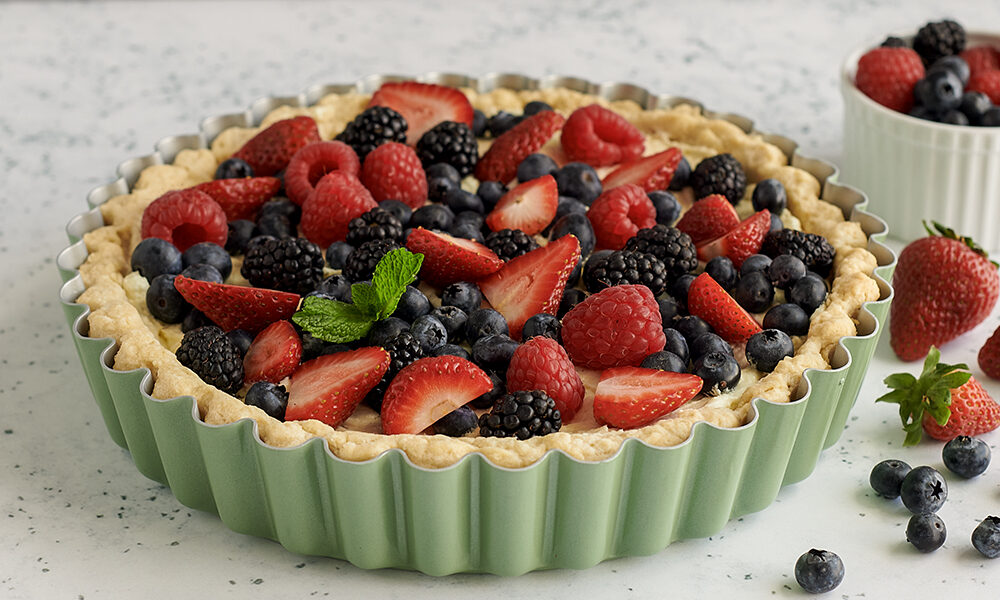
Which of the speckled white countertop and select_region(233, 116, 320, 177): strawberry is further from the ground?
select_region(233, 116, 320, 177): strawberry

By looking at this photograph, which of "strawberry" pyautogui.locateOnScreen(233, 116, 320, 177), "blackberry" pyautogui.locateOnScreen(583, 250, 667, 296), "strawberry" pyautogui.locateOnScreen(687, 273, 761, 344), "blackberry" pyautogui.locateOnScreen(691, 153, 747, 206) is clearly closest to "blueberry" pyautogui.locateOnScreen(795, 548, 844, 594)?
"strawberry" pyautogui.locateOnScreen(687, 273, 761, 344)

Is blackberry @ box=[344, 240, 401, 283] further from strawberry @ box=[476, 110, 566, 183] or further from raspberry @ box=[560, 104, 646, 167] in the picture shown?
raspberry @ box=[560, 104, 646, 167]

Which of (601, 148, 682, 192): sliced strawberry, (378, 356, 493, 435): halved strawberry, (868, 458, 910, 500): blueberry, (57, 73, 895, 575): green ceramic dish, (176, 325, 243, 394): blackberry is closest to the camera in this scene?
(57, 73, 895, 575): green ceramic dish

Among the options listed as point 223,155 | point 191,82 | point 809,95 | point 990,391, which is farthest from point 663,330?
point 191,82

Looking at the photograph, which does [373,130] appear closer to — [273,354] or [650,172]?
[650,172]

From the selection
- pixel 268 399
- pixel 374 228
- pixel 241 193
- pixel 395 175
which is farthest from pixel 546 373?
pixel 241 193

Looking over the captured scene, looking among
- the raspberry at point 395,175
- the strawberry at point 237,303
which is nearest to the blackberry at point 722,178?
the raspberry at point 395,175

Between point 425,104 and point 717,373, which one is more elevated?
point 425,104
